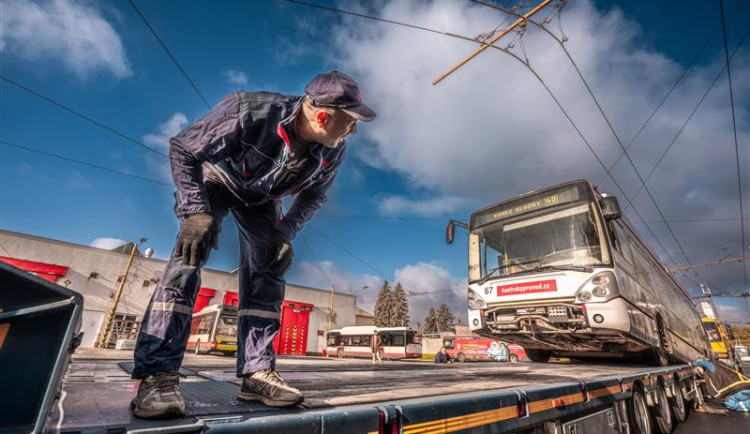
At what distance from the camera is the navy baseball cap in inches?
68.4

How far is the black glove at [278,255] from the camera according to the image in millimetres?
1994

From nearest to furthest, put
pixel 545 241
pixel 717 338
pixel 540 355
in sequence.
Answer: pixel 545 241 < pixel 540 355 < pixel 717 338

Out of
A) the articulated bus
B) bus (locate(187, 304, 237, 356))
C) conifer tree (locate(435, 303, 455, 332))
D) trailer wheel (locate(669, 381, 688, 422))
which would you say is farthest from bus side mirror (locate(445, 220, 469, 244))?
conifer tree (locate(435, 303, 455, 332))

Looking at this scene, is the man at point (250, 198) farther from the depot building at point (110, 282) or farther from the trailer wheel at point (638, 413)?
the depot building at point (110, 282)

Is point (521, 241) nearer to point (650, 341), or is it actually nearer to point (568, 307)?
point (568, 307)

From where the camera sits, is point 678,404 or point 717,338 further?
point 717,338

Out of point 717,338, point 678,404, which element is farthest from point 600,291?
point 717,338

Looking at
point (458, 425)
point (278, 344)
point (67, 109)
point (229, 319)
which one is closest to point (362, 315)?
point (278, 344)

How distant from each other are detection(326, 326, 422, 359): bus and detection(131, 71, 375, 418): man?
24.2 metres

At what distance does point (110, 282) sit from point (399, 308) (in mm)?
46764

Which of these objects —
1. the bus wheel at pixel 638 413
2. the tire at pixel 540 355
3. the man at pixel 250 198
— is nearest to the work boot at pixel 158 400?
the man at pixel 250 198

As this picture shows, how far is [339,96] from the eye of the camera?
5.69 ft

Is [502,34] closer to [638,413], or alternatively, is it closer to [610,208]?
[610,208]

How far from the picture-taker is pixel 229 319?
57.8 ft
